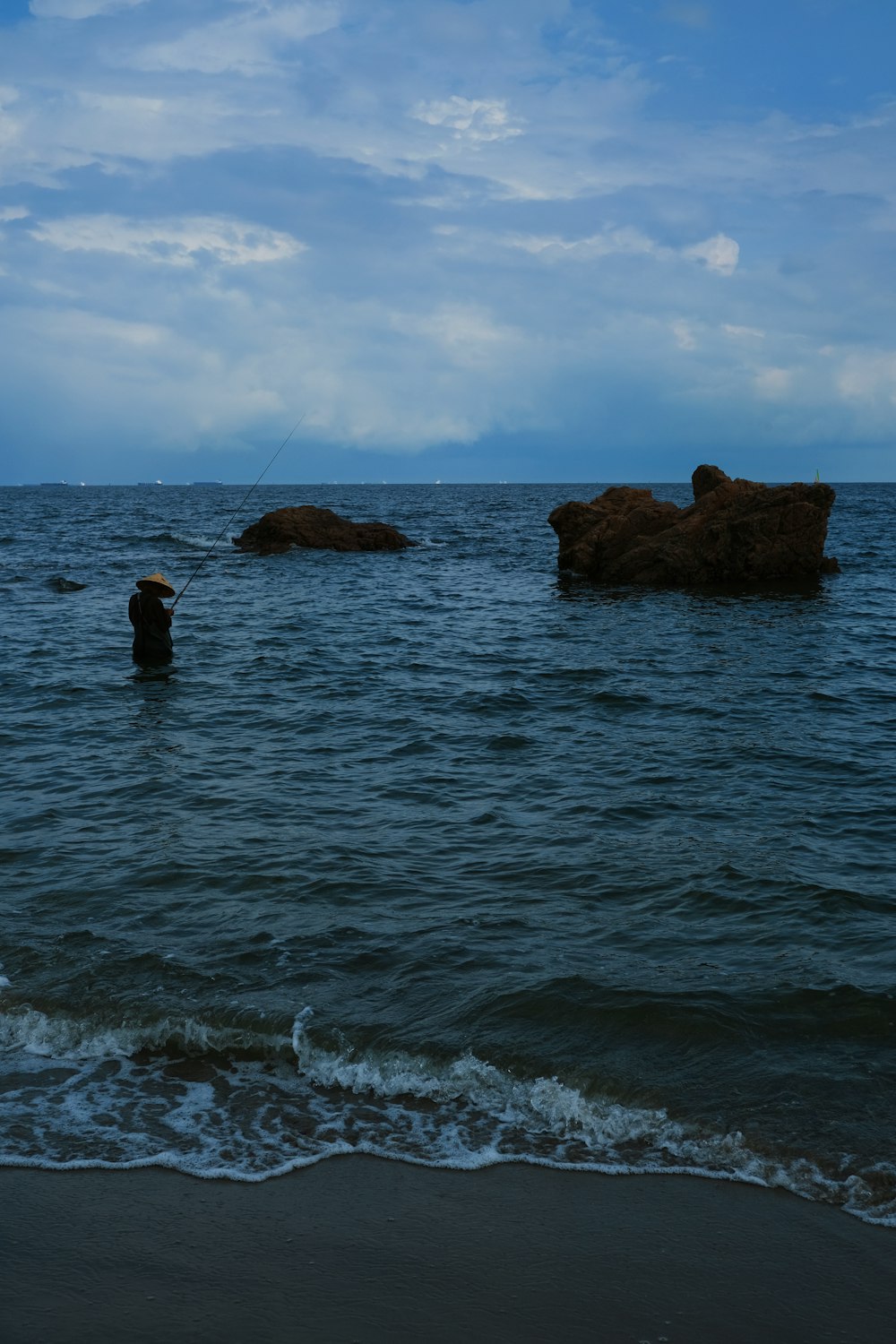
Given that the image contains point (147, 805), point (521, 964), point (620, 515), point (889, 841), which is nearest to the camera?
point (521, 964)

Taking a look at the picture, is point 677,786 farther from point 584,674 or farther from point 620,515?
point 620,515

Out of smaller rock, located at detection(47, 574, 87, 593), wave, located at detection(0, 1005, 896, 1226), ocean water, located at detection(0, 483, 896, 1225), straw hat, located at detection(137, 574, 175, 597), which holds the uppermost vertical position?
straw hat, located at detection(137, 574, 175, 597)

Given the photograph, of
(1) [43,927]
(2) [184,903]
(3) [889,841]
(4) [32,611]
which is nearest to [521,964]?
(2) [184,903]

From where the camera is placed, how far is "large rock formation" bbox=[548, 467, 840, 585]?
27828mm

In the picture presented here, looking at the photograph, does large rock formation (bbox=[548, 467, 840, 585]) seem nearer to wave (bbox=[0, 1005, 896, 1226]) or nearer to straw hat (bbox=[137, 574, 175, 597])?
straw hat (bbox=[137, 574, 175, 597])

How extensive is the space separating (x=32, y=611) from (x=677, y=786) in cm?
1906

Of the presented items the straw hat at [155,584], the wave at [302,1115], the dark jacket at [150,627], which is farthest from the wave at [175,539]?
the wave at [302,1115]

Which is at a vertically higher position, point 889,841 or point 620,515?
point 620,515

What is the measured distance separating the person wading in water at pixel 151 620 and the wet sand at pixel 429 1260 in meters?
11.9

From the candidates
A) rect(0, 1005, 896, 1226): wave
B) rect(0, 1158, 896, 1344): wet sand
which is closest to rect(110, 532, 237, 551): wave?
rect(0, 1005, 896, 1226): wave

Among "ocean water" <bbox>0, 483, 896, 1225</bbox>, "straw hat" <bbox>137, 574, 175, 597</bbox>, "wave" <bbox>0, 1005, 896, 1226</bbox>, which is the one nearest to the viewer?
"wave" <bbox>0, 1005, 896, 1226</bbox>

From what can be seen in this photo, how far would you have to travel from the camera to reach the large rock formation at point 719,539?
27828 mm

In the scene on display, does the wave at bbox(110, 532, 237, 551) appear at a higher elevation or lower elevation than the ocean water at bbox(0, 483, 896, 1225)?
higher

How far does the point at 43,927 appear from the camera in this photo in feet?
24.1
